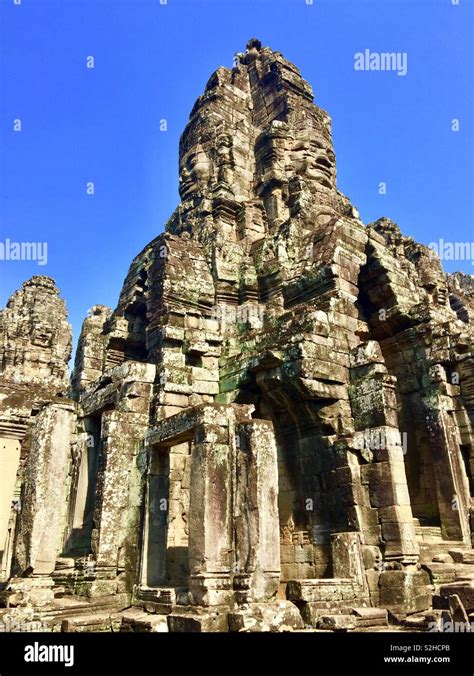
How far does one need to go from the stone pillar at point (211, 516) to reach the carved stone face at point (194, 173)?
41.3 feet

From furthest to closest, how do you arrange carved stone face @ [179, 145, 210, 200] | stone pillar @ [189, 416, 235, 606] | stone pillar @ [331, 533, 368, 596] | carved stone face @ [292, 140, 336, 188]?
carved stone face @ [179, 145, 210, 200], carved stone face @ [292, 140, 336, 188], stone pillar @ [331, 533, 368, 596], stone pillar @ [189, 416, 235, 606]

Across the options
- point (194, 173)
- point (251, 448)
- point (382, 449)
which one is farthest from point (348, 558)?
point (194, 173)

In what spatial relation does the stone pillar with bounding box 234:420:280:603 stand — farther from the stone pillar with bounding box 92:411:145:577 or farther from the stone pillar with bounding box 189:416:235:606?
the stone pillar with bounding box 92:411:145:577

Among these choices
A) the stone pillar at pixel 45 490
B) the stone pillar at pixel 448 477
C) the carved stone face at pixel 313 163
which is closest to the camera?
the stone pillar at pixel 45 490

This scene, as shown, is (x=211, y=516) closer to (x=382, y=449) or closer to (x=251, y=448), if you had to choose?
(x=251, y=448)

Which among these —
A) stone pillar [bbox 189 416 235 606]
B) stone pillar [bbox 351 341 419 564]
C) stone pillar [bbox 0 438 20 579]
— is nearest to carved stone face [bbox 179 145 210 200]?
stone pillar [bbox 351 341 419 564]

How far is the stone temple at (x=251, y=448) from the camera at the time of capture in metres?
8.12

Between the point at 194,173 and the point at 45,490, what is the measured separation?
1359 centimetres

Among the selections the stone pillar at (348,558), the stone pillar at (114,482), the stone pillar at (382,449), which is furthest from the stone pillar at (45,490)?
the stone pillar at (382,449)

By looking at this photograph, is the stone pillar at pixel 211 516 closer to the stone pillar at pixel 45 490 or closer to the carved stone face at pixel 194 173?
the stone pillar at pixel 45 490

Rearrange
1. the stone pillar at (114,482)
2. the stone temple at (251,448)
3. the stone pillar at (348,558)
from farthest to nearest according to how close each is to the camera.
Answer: the stone pillar at (114,482), the stone pillar at (348,558), the stone temple at (251,448)

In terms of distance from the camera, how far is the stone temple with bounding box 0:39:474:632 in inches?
320

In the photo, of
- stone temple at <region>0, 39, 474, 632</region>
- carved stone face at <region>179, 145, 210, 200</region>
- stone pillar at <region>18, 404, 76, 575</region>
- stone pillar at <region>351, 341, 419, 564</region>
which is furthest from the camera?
carved stone face at <region>179, 145, 210, 200</region>

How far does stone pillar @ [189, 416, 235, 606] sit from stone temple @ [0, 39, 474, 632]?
3 centimetres
